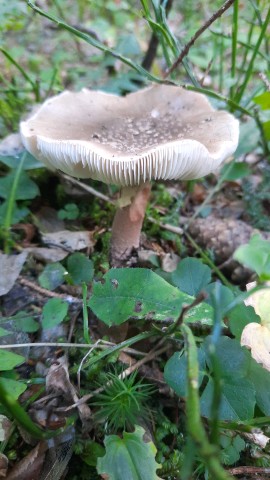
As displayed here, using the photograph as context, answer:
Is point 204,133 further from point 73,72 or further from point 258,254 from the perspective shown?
point 73,72

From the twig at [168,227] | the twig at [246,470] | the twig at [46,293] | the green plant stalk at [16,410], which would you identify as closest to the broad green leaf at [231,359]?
the twig at [246,470]

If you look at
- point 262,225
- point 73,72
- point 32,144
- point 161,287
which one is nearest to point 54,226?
point 32,144

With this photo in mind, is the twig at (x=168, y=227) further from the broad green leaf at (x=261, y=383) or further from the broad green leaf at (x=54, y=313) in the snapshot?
the broad green leaf at (x=261, y=383)

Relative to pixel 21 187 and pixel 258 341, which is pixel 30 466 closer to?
pixel 258 341

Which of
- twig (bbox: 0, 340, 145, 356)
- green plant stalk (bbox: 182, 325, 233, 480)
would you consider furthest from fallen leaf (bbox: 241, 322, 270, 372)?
green plant stalk (bbox: 182, 325, 233, 480)

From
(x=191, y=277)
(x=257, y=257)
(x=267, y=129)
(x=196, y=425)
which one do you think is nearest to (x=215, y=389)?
(x=196, y=425)
